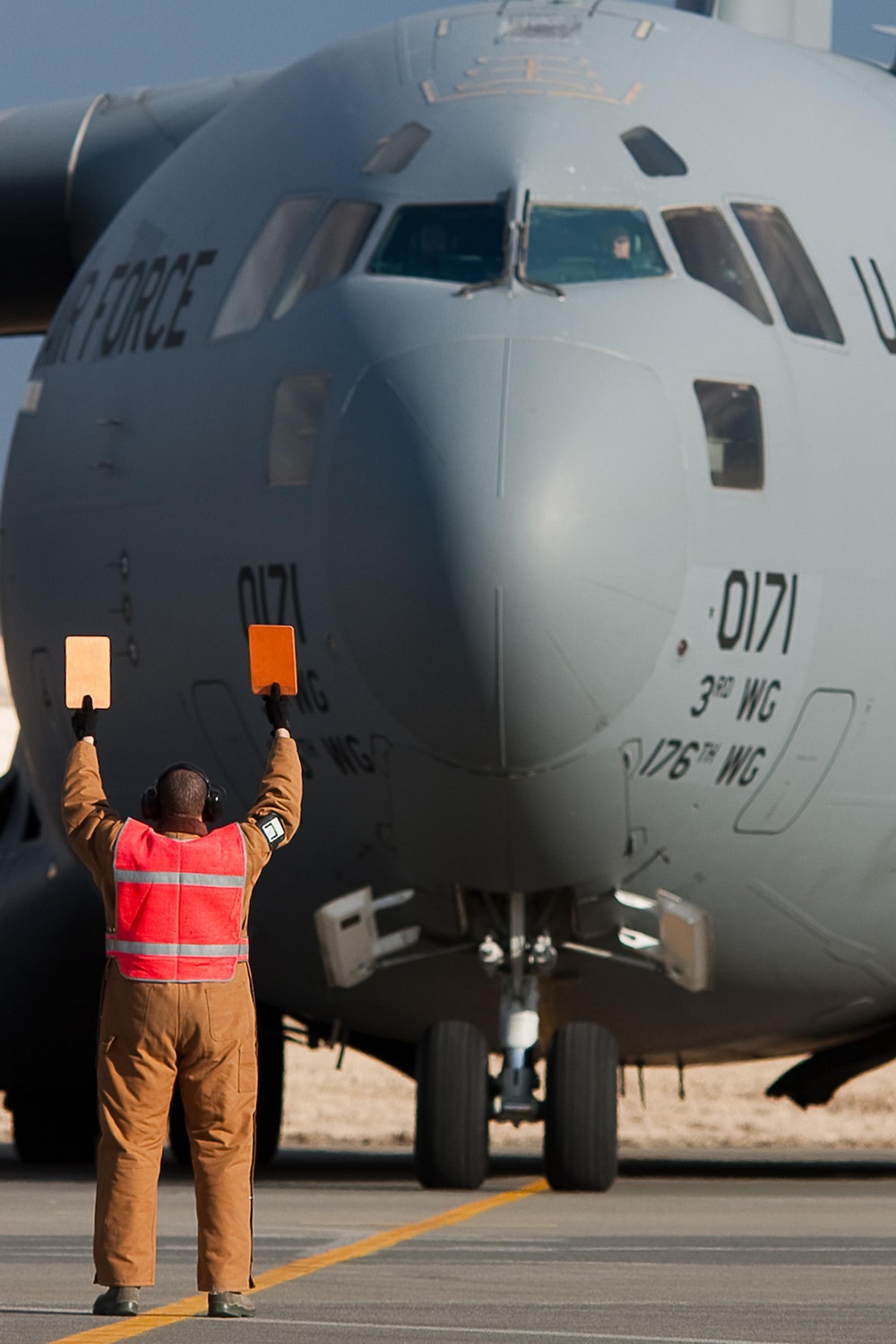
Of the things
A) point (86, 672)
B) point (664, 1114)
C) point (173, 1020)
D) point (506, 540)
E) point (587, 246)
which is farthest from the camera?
point (664, 1114)

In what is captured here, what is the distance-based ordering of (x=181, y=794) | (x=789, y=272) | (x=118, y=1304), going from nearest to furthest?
(x=118, y=1304) → (x=181, y=794) → (x=789, y=272)

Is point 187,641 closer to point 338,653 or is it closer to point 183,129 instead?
point 338,653

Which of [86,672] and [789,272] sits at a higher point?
[789,272]

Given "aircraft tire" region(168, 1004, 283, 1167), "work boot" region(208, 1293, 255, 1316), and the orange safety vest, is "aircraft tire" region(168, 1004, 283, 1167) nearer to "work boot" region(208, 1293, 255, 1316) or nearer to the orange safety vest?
the orange safety vest

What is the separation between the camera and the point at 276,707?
26.5ft

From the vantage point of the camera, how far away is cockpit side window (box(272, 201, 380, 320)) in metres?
12.1

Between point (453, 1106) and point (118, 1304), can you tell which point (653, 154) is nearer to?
point (453, 1106)

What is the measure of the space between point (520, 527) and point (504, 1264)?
126 inches

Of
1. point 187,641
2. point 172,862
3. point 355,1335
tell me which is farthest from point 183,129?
point 355,1335

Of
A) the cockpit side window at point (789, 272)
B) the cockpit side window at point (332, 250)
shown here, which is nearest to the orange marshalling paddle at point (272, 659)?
the cockpit side window at point (332, 250)

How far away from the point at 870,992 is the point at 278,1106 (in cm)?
375

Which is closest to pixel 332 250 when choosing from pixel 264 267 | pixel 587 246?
pixel 264 267

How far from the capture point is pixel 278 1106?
15.5 meters

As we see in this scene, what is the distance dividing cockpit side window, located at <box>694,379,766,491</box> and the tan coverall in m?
4.36
